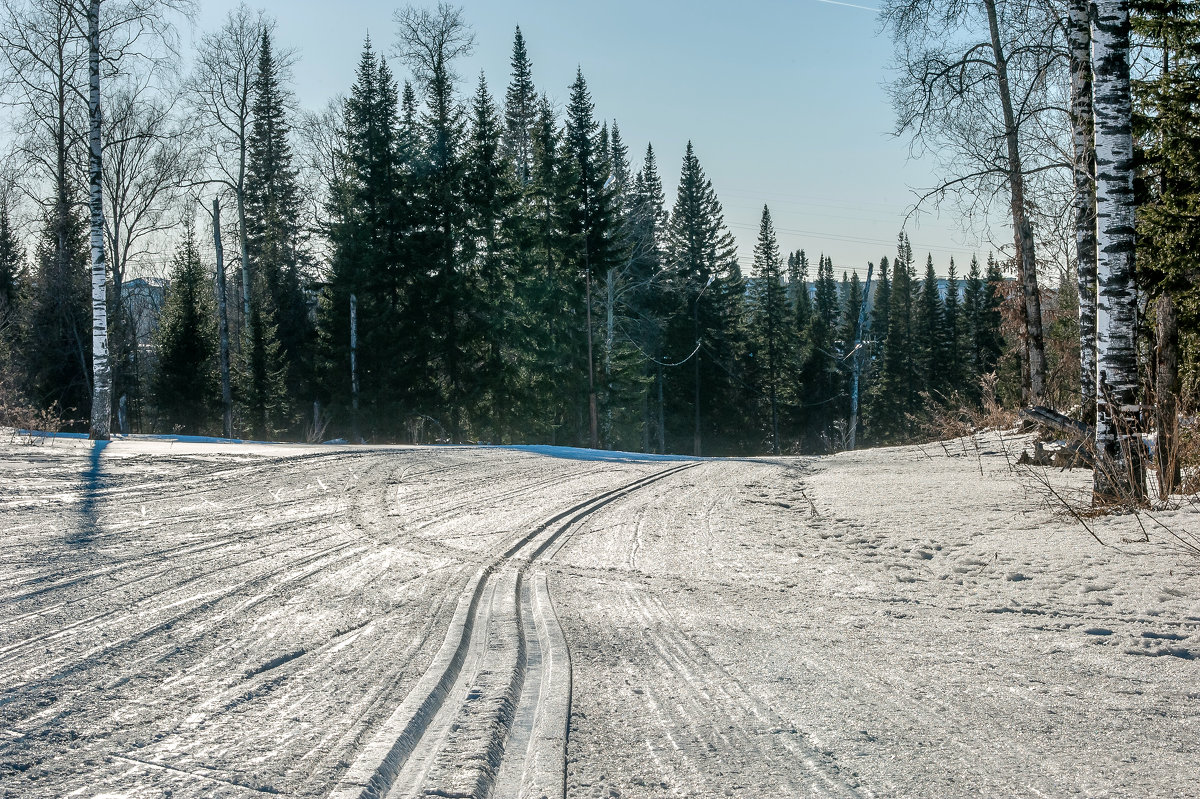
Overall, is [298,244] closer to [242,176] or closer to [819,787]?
[242,176]

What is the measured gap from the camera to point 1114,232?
262 inches

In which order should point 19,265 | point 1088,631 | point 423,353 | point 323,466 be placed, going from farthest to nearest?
point 19,265 < point 423,353 < point 323,466 < point 1088,631

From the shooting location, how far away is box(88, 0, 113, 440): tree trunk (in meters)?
14.1

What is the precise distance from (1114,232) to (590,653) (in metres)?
6.09

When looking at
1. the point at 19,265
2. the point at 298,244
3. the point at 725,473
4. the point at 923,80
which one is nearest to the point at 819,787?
the point at 725,473

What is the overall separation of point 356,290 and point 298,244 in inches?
393

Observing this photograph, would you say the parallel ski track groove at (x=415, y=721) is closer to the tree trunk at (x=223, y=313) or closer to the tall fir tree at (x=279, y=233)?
the tree trunk at (x=223, y=313)

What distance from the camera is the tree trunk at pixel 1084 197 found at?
8461 millimetres

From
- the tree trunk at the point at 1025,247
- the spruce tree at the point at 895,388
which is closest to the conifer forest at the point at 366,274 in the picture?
the tree trunk at the point at 1025,247

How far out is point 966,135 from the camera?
13.1m

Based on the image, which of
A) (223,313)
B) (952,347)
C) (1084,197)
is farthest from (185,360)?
(952,347)

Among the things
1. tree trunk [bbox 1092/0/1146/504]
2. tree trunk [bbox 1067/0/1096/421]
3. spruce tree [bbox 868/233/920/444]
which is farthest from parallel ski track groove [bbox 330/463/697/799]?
spruce tree [bbox 868/233/920/444]

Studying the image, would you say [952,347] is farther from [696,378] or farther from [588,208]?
[588,208]

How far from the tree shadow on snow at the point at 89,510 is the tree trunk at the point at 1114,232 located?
322 inches
